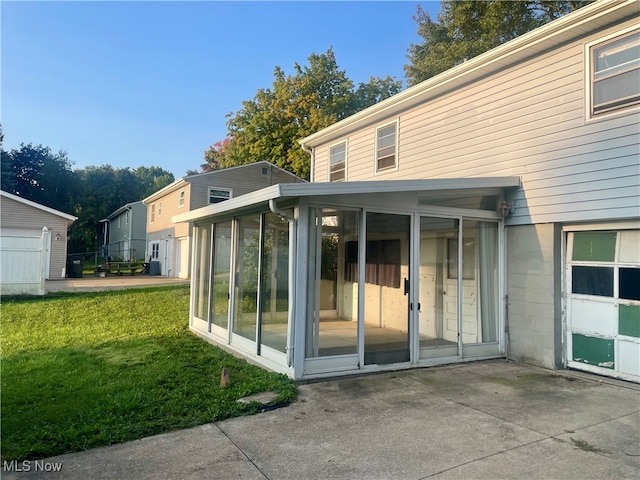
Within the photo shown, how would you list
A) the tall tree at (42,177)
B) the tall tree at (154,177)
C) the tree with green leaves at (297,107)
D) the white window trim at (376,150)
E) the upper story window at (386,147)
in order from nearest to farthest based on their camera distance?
1. the white window trim at (376,150)
2. the upper story window at (386,147)
3. the tree with green leaves at (297,107)
4. the tall tree at (42,177)
5. the tall tree at (154,177)

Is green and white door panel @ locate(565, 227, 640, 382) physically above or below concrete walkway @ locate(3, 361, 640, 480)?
above

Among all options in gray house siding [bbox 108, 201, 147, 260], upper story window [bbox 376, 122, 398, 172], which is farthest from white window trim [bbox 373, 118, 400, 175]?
gray house siding [bbox 108, 201, 147, 260]

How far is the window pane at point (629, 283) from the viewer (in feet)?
17.7

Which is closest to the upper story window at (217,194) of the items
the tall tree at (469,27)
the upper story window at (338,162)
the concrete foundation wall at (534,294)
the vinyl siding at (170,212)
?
the vinyl siding at (170,212)

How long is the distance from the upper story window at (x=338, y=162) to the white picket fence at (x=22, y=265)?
882 cm

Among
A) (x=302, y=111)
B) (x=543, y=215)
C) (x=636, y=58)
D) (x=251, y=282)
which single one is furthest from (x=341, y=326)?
(x=302, y=111)

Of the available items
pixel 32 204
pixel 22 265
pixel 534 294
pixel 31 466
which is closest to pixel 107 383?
pixel 31 466

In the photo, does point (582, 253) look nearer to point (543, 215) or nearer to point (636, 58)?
point (543, 215)

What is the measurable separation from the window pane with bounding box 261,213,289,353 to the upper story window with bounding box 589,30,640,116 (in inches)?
183

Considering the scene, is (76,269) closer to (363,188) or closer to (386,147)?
(386,147)

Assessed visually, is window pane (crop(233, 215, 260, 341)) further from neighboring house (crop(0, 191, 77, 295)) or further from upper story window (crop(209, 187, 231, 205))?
upper story window (crop(209, 187, 231, 205))

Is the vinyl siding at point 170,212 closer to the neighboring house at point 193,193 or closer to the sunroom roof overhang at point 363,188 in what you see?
the neighboring house at point 193,193

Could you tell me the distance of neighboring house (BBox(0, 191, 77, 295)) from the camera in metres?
12.1

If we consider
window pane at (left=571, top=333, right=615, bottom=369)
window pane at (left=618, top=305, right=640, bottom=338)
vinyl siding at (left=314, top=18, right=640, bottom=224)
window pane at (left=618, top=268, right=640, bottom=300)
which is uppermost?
vinyl siding at (left=314, top=18, right=640, bottom=224)
